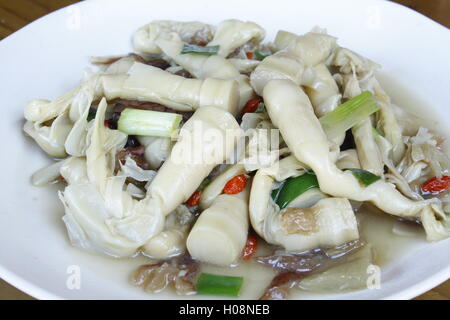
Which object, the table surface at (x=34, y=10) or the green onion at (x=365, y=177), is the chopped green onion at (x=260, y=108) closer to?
the green onion at (x=365, y=177)

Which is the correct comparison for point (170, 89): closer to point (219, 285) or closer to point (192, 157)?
point (192, 157)

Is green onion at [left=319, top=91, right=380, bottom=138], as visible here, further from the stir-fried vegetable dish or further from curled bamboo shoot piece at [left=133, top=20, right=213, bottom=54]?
curled bamboo shoot piece at [left=133, top=20, right=213, bottom=54]

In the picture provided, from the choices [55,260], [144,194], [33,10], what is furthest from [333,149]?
[33,10]

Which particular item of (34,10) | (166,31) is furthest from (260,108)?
(34,10)

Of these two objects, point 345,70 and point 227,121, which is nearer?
point 227,121

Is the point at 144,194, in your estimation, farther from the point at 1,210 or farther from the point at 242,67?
the point at 242,67

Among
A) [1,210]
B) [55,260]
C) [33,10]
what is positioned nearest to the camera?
[55,260]
